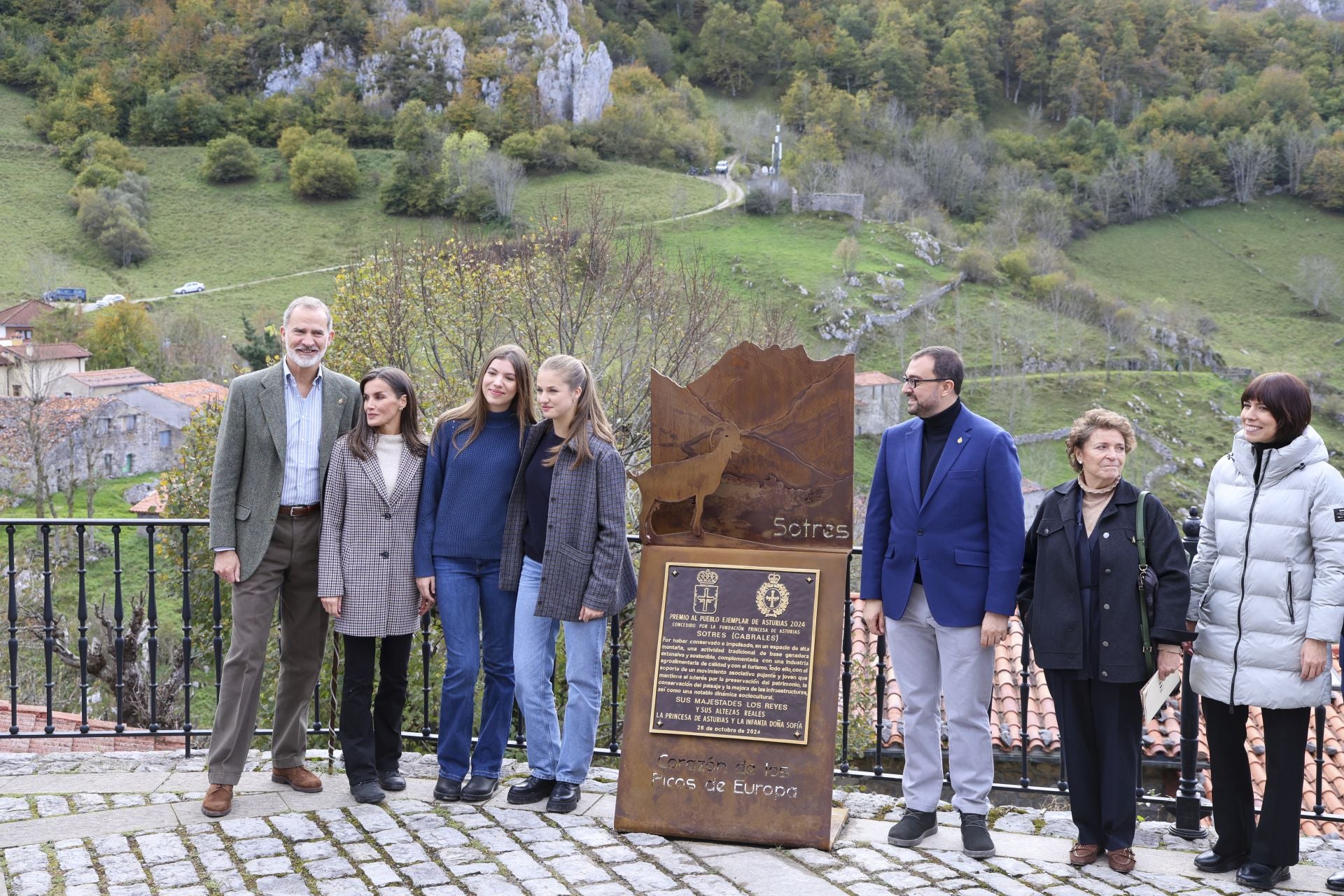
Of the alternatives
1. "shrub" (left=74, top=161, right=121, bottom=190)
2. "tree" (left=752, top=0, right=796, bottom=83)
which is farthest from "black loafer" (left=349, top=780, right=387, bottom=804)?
"tree" (left=752, top=0, right=796, bottom=83)

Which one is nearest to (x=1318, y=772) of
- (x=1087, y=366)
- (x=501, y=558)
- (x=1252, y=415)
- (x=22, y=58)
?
(x=1252, y=415)

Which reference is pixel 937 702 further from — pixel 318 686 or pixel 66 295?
pixel 66 295

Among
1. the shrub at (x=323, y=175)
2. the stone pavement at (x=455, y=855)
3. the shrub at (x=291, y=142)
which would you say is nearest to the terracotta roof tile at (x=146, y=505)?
the stone pavement at (x=455, y=855)

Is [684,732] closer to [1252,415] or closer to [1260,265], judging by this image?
[1252,415]

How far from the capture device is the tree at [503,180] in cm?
→ 7206

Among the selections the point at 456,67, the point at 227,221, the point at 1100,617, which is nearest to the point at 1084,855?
the point at 1100,617

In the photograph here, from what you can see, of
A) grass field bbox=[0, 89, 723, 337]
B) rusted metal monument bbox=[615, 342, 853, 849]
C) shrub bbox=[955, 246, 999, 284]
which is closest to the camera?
rusted metal monument bbox=[615, 342, 853, 849]

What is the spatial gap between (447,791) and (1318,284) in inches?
→ 3433

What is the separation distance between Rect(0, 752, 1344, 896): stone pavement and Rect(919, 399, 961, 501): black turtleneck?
1423mm

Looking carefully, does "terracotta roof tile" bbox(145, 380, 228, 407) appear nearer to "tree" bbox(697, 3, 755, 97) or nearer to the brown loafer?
the brown loafer

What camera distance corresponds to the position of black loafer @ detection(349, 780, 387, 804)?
4.77m

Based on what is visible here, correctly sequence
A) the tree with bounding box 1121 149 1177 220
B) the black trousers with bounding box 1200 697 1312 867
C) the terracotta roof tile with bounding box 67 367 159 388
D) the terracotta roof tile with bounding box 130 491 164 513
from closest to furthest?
the black trousers with bounding box 1200 697 1312 867 < the terracotta roof tile with bounding box 130 491 164 513 < the terracotta roof tile with bounding box 67 367 159 388 < the tree with bounding box 1121 149 1177 220

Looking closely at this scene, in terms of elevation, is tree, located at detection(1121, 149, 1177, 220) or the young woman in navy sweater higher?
tree, located at detection(1121, 149, 1177, 220)

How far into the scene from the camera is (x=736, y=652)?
471 centimetres
